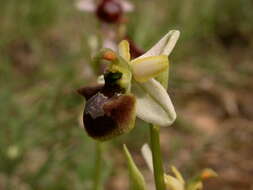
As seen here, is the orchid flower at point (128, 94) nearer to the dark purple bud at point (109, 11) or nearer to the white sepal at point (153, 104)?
the white sepal at point (153, 104)

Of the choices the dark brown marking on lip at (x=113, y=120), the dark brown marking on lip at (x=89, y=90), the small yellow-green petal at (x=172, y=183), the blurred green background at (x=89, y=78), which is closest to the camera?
the dark brown marking on lip at (x=113, y=120)

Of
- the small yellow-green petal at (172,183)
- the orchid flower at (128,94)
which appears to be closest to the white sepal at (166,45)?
the orchid flower at (128,94)

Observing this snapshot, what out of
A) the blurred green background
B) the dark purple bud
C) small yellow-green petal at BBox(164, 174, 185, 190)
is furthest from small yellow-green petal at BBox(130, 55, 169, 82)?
the dark purple bud

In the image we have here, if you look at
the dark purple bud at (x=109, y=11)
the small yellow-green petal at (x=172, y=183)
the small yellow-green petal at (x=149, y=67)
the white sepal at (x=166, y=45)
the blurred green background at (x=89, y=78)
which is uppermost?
the white sepal at (x=166, y=45)

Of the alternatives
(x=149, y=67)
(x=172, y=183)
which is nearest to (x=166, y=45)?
(x=149, y=67)

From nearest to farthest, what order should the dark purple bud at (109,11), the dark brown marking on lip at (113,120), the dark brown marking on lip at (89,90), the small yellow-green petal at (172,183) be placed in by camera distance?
1. the dark brown marking on lip at (113,120)
2. the dark brown marking on lip at (89,90)
3. the small yellow-green petal at (172,183)
4. the dark purple bud at (109,11)

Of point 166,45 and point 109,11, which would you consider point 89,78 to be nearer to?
point 109,11
